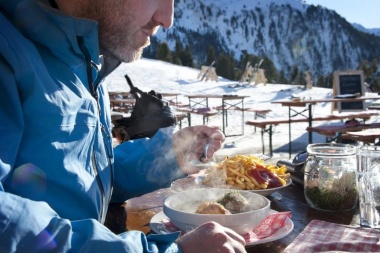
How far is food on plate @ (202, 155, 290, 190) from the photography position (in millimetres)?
1538

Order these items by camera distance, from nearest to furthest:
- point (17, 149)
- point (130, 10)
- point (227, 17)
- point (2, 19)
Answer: point (17, 149)
point (2, 19)
point (130, 10)
point (227, 17)

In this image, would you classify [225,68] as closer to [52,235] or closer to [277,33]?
[52,235]

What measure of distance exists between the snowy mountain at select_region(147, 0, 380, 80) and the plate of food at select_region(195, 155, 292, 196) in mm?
107770

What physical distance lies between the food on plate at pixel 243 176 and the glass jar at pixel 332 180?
0.55 feet

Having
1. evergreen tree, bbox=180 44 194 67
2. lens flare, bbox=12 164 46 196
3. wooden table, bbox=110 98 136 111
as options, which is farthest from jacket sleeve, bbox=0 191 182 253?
evergreen tree, bbox=180 44 194 67

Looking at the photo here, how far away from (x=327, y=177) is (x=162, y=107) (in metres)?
1.30

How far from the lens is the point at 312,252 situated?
0.98 metres

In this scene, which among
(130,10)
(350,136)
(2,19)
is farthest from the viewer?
(350,136)

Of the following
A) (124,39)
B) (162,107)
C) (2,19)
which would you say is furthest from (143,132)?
(2,19)

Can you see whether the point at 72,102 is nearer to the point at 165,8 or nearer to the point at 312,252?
the point at 165,8

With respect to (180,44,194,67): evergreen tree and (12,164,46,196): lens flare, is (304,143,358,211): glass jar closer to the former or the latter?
(12,164,46,196): lens flare

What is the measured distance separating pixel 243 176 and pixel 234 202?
0.38 metres

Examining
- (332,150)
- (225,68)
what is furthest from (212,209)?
(225,68)

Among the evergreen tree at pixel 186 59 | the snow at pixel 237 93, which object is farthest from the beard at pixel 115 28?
the evergreen tree at pixel 186 59
